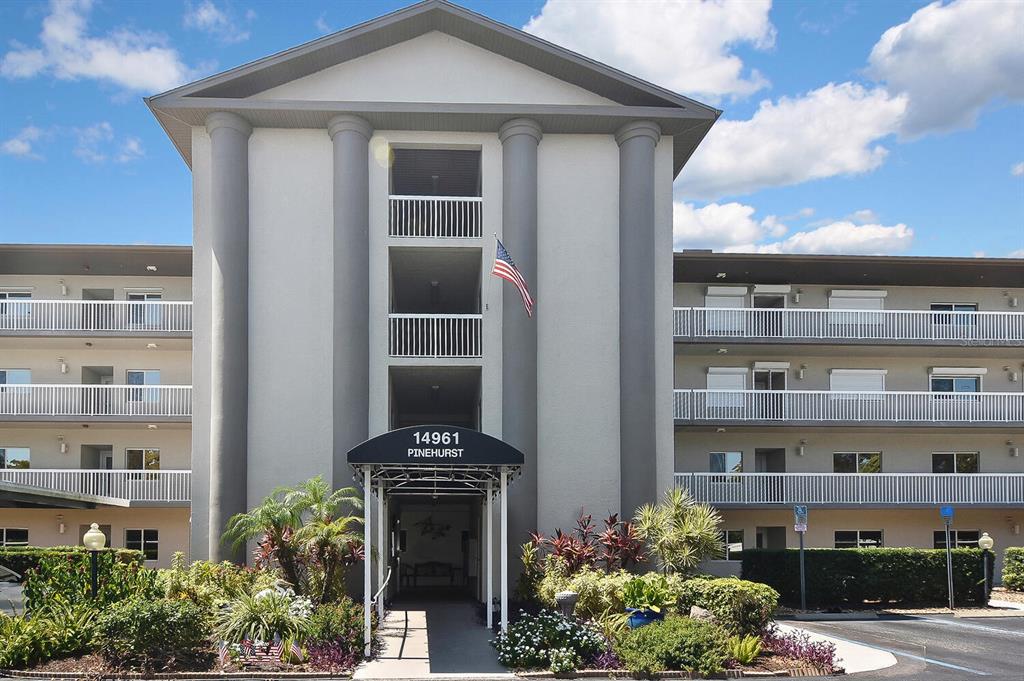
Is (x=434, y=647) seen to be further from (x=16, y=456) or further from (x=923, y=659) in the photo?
(x=16, y=456)

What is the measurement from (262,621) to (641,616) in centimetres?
685

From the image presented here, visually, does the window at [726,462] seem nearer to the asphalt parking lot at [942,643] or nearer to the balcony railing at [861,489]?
Answer: the balcony railing at [861,489]

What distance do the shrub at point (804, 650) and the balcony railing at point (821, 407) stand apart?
42.8ft

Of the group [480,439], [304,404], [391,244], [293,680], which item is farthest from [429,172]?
[293,680]

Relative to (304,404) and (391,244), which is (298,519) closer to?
(304,404)

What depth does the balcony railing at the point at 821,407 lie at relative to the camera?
3009cm

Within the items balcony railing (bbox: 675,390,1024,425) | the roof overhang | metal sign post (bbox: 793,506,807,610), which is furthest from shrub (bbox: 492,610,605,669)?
the roof overhang

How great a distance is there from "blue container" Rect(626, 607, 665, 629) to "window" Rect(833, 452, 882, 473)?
665 inches

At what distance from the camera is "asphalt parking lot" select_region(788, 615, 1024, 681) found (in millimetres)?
15617

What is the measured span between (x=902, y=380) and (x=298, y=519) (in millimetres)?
22388

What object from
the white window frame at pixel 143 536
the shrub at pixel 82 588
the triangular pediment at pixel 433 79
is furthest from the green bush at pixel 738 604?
the white window frame at pixel 143 536

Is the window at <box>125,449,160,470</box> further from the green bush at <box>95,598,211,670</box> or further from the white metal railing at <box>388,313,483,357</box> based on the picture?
the green bush at <box>95,598,211,670</box>

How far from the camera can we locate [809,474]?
29.5 m

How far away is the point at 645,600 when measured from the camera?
17.6m
